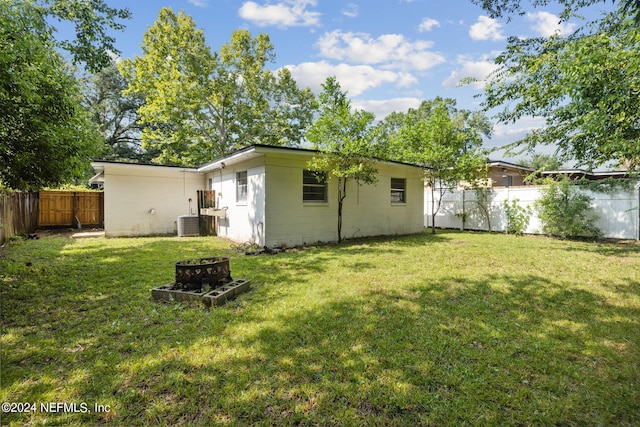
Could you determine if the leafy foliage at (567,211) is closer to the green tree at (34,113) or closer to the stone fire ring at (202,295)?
the stone fire ring at (202,295)

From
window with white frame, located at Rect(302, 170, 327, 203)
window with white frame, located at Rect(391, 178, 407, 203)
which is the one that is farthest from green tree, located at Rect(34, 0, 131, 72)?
window with white frame, located at Rect(391, 178, 407, 203)

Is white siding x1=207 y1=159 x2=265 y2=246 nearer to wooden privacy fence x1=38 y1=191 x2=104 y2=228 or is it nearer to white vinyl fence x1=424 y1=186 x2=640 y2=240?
wooden privacy fence x1=38 y1=191 x2=104 y2=228

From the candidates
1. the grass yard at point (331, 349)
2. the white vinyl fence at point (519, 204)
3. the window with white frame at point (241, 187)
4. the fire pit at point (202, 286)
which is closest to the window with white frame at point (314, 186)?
the window with white frame at point (241, 187)

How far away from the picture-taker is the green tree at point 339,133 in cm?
820

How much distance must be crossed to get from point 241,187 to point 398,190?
6.09m

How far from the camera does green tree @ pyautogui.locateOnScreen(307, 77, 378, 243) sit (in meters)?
8.20

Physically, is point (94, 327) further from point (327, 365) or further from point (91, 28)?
point (91, 28)

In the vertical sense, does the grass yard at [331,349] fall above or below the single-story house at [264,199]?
below

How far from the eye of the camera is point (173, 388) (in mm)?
2180

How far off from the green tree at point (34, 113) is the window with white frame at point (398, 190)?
925cm

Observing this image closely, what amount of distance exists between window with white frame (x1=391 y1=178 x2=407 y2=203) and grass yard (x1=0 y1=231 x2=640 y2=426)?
6.19m

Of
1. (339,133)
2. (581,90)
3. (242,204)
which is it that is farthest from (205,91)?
(581,90)

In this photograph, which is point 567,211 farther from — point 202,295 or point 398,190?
point 202,295

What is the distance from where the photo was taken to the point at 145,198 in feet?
36.8
